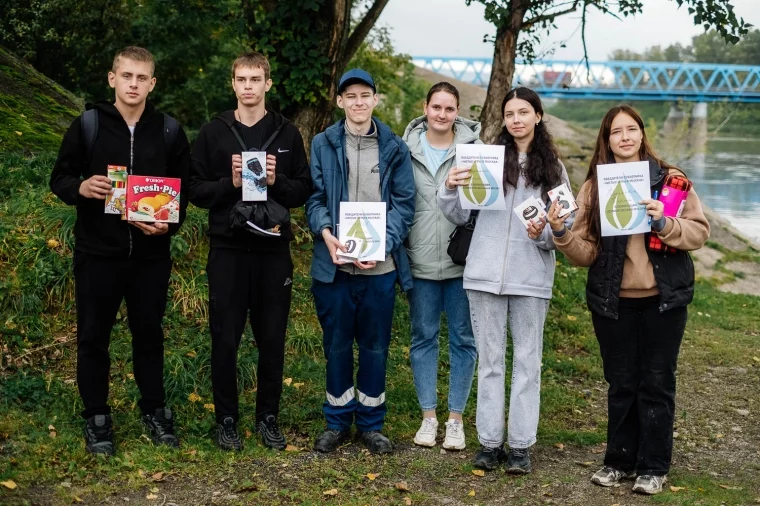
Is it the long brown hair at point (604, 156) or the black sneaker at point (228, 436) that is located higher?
the long brown hair at point (604, 156)

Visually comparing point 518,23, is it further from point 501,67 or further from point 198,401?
point 198,401

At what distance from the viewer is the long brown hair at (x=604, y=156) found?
14.8 ft

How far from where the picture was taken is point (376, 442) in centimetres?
500

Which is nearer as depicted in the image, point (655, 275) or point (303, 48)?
point (655, 275)

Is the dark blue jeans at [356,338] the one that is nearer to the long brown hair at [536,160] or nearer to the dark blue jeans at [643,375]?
the long brown hair at [536,160]

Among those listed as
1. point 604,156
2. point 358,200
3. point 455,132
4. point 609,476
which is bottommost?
point 609,476

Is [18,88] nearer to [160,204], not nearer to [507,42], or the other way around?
[507,42]

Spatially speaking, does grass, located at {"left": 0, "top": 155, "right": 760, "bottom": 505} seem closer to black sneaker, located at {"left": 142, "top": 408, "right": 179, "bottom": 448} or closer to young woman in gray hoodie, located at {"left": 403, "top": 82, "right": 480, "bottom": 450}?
black sneaker, located at {"left": 142, "top": 408, "right": 179, "bottom": 448}

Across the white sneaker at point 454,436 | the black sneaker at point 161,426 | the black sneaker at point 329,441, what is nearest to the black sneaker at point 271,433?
the black sneaker at point 329,441

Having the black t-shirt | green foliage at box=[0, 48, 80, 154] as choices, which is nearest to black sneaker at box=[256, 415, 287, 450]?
the black t-shirt

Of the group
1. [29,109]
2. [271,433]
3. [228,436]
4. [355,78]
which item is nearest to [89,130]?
[355,78]

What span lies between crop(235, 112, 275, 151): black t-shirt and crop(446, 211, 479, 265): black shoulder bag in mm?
1125

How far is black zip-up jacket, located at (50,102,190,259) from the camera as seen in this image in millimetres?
4430

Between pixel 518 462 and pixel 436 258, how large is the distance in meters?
1.18
